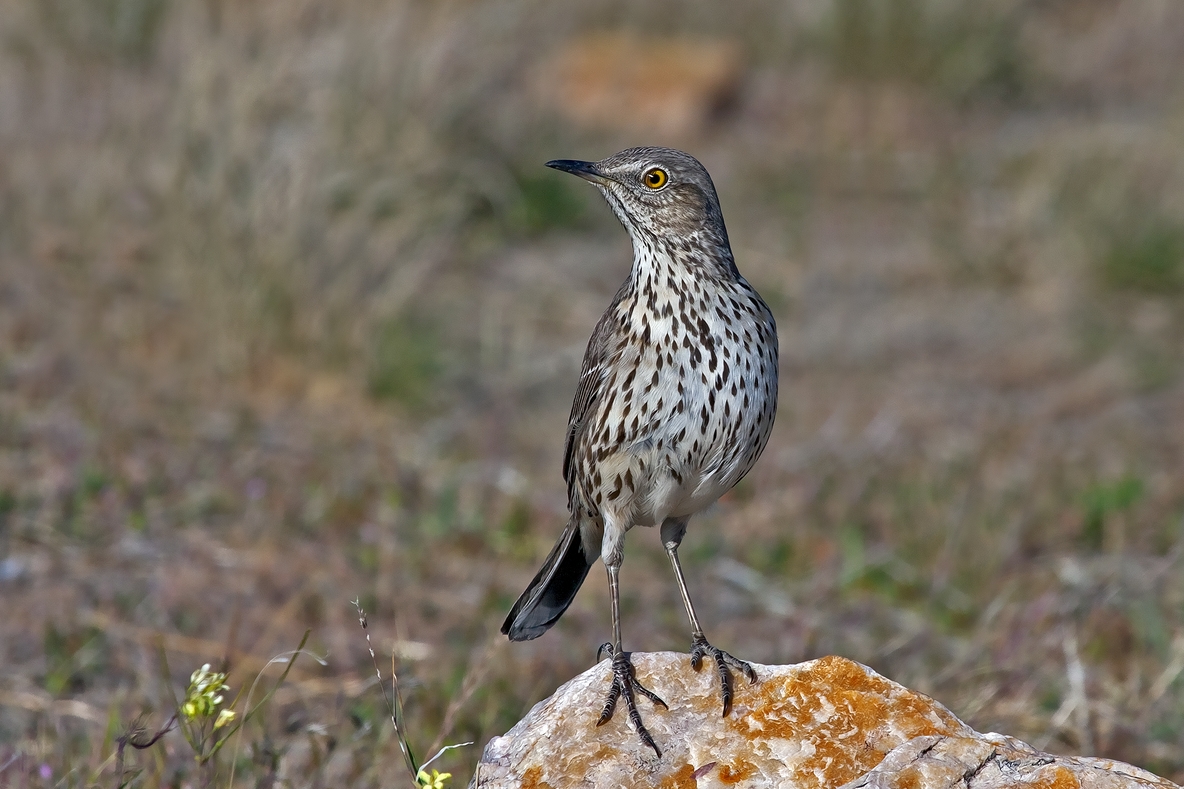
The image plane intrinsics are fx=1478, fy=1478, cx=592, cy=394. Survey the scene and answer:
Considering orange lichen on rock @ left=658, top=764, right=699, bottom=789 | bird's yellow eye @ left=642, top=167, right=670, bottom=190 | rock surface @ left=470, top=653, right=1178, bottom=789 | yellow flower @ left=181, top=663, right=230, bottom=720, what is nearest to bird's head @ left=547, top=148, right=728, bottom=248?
bird's yellow eye @ left=642, top=167, right=670, bottom=190

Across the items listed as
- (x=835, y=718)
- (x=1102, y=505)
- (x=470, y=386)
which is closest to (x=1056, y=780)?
(x=835, y=718)

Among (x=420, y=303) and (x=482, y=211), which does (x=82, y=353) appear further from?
(x=482, y=211)

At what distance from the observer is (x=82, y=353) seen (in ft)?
30.2

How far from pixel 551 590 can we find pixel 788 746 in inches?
56.0

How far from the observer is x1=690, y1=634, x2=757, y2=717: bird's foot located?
149 inches

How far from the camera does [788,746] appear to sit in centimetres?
358

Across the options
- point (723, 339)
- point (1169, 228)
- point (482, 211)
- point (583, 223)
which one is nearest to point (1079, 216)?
point (1169, 228)

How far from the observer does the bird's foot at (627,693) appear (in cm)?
368

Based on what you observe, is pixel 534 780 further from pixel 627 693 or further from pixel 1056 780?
pixel 1056 780

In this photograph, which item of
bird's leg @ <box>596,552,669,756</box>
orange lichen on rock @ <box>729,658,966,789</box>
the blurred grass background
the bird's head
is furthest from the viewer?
the blurred grass background

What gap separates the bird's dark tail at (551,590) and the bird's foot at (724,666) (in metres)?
0.78

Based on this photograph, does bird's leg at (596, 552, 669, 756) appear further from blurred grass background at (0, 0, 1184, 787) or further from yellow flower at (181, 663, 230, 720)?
A: yellow flower at (181, 663, 230, 720)

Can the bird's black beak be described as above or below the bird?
above

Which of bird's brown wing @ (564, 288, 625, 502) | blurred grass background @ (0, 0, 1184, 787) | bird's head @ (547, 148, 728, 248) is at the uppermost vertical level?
bird's head @ (547, 148, 728, 248)
